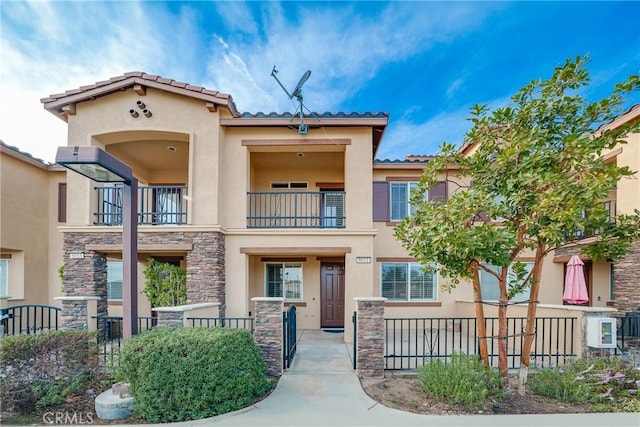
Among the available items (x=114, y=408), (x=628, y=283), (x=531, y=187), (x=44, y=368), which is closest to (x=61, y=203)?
(x=44, y=368)

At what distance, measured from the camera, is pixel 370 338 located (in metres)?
6.40

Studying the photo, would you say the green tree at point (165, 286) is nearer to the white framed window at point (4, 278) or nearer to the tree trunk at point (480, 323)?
the white framed window at point (4, 278)

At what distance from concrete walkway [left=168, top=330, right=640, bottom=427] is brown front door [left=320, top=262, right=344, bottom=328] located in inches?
225

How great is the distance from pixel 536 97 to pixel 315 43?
7.01m

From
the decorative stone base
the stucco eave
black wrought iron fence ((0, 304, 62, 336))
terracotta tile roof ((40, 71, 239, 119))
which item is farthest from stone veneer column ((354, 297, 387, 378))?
terracotta tile roof ((40, 71, 239, 119))

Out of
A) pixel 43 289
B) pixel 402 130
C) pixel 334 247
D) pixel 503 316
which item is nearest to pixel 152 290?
pixel 334 247

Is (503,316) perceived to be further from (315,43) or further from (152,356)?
(315,43)

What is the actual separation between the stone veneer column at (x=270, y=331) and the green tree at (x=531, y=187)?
2973mm

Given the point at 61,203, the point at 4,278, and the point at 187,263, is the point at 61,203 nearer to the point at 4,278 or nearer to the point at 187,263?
the point at 4,278

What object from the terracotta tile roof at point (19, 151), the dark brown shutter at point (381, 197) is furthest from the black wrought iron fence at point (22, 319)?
the dark brown shutter at point (381, 197)

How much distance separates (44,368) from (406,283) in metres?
10.4

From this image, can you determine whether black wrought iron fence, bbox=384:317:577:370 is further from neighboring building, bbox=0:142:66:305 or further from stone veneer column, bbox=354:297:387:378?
neighboring building, bbox=0:142:66:305

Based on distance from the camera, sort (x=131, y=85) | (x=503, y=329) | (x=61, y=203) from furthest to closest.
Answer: (x=61, y=203) → (x=131, y=85) → (x=503, y=329)

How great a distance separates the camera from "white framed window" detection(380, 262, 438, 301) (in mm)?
11914
